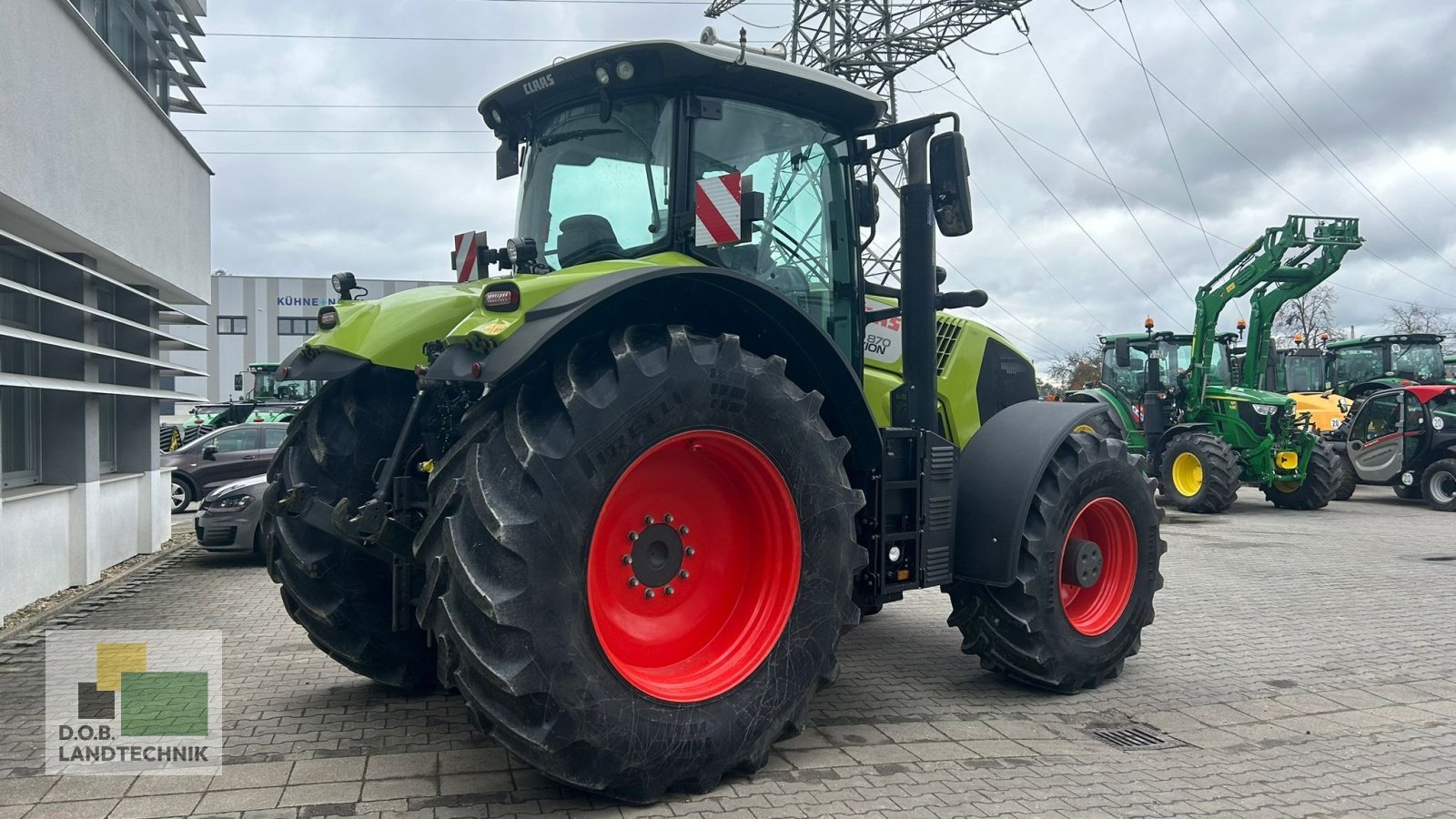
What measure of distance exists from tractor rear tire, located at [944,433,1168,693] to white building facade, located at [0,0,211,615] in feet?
20.9

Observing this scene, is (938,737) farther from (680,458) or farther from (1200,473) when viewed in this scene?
(1200,473)

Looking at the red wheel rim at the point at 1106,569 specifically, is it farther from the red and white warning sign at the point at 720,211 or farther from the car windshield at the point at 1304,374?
the car windshield at the point at 1304,374

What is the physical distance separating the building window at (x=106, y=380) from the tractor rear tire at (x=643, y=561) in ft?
24.0

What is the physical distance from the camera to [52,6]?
7.55 meters

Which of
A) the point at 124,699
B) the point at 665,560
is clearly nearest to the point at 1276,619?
the point at 665,560

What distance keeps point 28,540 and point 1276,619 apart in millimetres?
9158

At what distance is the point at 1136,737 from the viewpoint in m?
4.62

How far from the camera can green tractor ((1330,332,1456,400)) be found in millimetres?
20969

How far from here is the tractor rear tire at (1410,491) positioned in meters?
17.0

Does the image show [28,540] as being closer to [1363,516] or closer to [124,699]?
[124,699]

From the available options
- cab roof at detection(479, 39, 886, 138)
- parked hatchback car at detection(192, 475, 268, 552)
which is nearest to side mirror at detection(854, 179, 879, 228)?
cab roof at detection(479, 39, 886, 138)

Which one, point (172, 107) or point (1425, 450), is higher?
point (172, 107)

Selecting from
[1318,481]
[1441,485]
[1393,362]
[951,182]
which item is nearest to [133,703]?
[951,182]

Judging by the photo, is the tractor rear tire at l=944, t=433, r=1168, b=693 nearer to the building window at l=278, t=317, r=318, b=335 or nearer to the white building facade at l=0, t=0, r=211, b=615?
the white building facade at l=0, t=0, r=211, b=615
